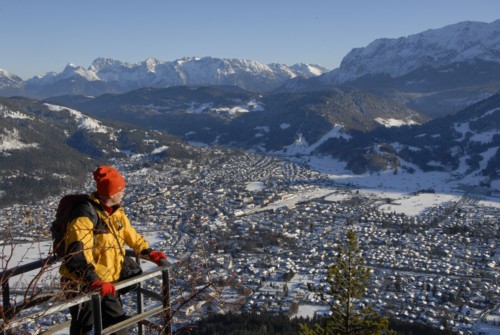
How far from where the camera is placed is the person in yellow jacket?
10.5 ft

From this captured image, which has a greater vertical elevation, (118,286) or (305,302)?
(118,286)

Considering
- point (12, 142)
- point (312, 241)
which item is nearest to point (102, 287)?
point (312, 241)

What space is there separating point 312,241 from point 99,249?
36.6 metres

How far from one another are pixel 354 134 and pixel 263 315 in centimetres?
9738

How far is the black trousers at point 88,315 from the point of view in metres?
3.47

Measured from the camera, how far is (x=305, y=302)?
25.4m

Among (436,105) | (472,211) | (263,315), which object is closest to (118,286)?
(263,315)

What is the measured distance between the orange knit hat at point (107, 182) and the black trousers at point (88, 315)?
2.62ft

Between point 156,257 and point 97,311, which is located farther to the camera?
point 156,257

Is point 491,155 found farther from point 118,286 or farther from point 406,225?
point 118,286

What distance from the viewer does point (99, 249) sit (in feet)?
11.9

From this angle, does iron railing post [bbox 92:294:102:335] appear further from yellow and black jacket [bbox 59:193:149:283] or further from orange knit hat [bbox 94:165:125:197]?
orange knit hat [bbox 94:165:125:197]

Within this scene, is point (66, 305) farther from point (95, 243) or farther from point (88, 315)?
point (95, 243)

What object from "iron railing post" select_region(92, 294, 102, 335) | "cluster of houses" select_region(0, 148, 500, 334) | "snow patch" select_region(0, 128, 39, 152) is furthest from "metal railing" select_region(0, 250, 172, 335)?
"snow patch" select_region(0, 128, 39, 152)
